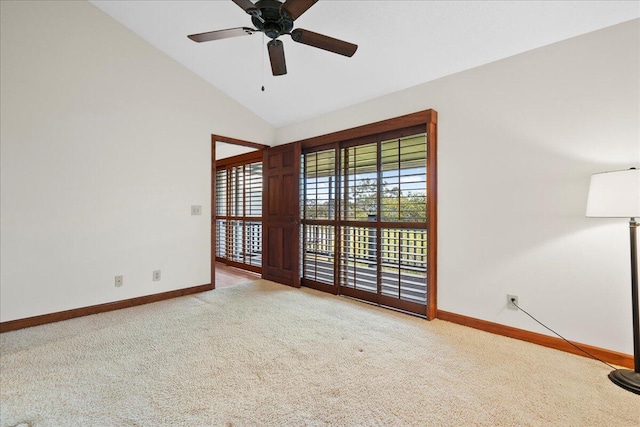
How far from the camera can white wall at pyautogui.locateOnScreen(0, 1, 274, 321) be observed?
281cm

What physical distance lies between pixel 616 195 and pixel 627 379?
117cm

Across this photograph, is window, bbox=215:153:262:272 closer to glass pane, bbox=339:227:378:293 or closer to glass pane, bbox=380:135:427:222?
glass pane, bbox=339:227:378:293

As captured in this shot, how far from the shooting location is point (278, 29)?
7.06 ft

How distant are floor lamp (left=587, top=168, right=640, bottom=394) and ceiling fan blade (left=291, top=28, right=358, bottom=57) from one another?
1.90 m

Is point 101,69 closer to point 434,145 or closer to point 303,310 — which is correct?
point 303,310

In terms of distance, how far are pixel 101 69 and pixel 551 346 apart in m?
5.06

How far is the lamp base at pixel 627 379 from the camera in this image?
185 cm

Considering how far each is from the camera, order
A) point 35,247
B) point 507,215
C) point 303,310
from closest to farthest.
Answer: point 507,215, point 35,247, point 303,310

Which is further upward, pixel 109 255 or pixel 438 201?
pixel 438 201

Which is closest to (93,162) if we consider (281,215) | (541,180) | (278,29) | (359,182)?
(281,215)

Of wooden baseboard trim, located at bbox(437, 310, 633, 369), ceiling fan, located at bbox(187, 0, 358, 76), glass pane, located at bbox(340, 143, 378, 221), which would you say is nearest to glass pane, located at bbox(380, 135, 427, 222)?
glass pane, located at bbox(340, 143, 378, 221)

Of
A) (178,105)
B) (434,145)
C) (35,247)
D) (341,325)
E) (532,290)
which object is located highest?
(178,105)

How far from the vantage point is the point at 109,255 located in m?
3.32

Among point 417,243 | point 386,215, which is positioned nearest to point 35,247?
point 386,215
